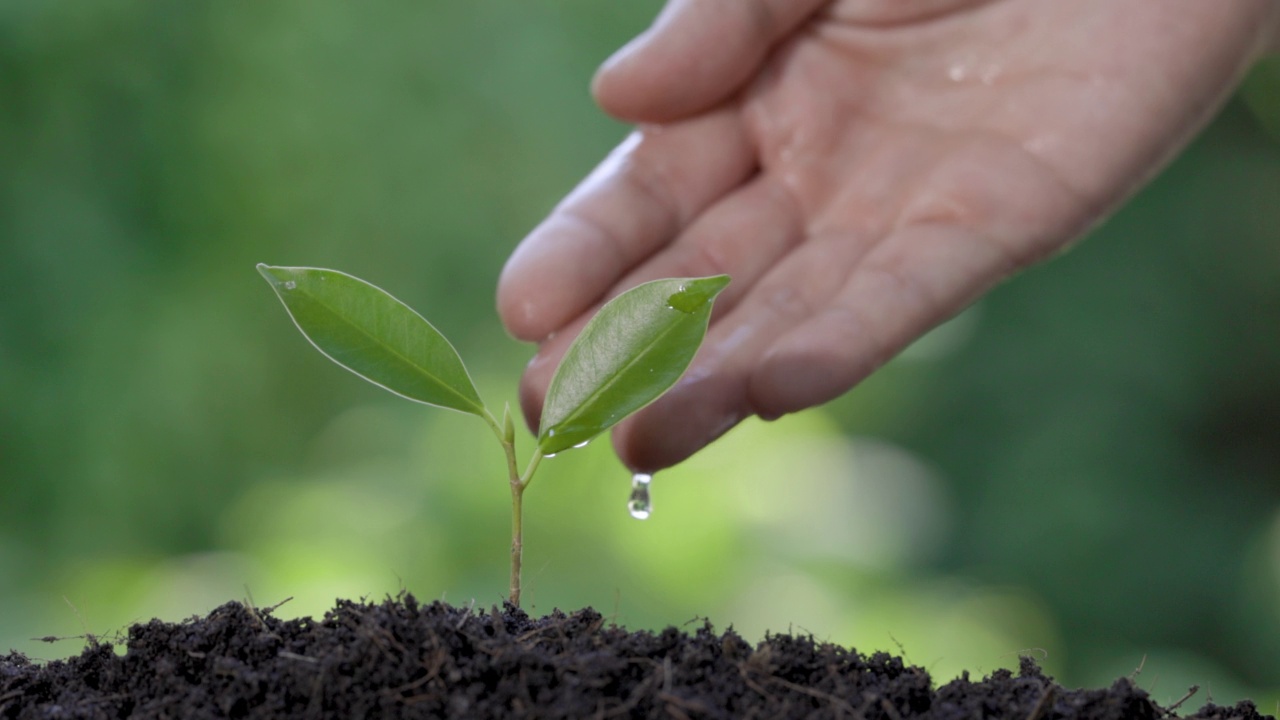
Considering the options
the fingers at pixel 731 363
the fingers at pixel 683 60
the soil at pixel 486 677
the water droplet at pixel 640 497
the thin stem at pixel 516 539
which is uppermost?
the fingers at pixel 683 60

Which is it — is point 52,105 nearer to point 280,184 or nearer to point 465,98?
point 280,184

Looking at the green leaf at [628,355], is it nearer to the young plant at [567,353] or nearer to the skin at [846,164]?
the young plant at [567,353]

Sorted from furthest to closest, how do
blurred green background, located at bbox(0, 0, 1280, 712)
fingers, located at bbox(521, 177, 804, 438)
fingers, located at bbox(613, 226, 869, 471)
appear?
blurred green background, located at bbox(0, 0, 1280, 712) < fingers, located at bbox(521, 177, 804, 438) < fingers, located at bbox(613, 226, 869, 471)

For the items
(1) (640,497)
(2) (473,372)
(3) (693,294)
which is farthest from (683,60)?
(2) (473,372)

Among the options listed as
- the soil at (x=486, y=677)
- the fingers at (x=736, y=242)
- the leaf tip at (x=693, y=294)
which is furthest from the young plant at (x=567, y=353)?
the fingers at (x=736, y=242)

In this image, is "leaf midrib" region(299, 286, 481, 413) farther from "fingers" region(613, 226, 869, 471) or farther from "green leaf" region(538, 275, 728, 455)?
"fingers" region(613, 226, 869, 471)

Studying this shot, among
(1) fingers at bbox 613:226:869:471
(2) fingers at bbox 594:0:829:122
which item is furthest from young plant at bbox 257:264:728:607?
(2) fingers at bbox 594:0:829:122
